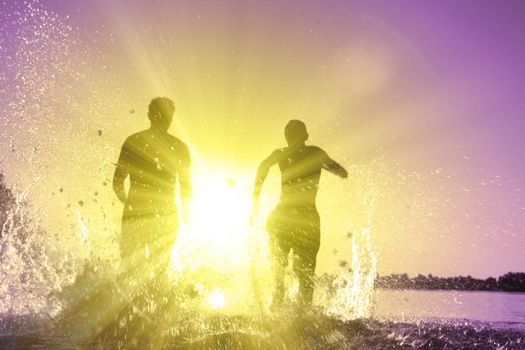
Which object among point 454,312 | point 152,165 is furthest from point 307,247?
point 454,312

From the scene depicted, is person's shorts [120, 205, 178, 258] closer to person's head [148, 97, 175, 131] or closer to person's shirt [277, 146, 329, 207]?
person's head [148, 97, 175, 131]

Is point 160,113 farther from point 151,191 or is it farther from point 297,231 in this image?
point 297,231

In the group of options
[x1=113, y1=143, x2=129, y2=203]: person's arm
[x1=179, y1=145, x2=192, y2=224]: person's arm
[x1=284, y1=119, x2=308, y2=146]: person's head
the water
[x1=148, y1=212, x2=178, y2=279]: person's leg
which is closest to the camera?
[x1=113, y1=143, x2=129, y2=203]: person's arm

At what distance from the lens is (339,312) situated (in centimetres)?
934

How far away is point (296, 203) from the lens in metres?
8.27

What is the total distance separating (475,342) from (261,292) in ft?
12.4

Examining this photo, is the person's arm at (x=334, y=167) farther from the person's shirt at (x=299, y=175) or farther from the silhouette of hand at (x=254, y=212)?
the silhouette of hand at (x=254, y=212)

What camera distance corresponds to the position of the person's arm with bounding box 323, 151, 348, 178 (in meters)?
8.41

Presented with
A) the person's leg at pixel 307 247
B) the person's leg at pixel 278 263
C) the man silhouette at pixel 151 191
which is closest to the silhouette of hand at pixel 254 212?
the person's leg at pixel 278 263

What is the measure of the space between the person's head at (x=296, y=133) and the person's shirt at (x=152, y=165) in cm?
193

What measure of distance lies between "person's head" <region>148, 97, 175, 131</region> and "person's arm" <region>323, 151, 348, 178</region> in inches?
→ 107

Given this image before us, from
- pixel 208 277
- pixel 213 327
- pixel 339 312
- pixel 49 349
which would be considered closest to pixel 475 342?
pixel 339 312

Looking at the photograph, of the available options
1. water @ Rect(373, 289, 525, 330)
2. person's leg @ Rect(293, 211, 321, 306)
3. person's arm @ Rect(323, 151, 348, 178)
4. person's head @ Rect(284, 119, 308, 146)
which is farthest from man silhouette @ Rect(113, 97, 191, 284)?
water @ Rect(373, 289, 525, 330)

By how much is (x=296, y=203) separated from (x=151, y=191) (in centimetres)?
242
